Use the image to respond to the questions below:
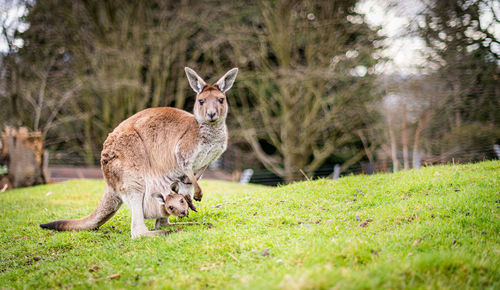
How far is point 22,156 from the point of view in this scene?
1346 centimetres

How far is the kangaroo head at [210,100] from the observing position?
534cm

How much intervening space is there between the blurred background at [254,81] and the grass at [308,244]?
12.3ft

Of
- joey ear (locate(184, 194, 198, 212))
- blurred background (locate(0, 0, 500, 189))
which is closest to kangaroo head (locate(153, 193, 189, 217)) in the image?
joey ear (locate(184, 194, 198, 212))

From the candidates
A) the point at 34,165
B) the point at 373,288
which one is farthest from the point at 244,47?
the point at 373,288

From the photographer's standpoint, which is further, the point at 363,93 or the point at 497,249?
the point at 363,93

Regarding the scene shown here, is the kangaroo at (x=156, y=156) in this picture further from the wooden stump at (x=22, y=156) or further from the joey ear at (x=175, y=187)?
the wooden stump at (x=22, y=156)

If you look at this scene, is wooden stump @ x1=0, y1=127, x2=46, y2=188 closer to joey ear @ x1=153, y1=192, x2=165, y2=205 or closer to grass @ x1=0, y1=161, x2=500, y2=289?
grass @ x1=0, y1=161, x2=500, y2=289

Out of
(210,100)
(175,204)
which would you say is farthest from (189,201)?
(210,100)

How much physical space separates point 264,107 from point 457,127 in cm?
905

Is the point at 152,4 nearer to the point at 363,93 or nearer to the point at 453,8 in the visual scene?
the point at 363,93

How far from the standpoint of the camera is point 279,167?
17.3m

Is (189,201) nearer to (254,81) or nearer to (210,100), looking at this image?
(210,100)

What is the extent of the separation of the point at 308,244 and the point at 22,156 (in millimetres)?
13079

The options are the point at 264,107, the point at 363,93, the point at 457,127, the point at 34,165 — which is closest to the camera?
the point at 457,127
